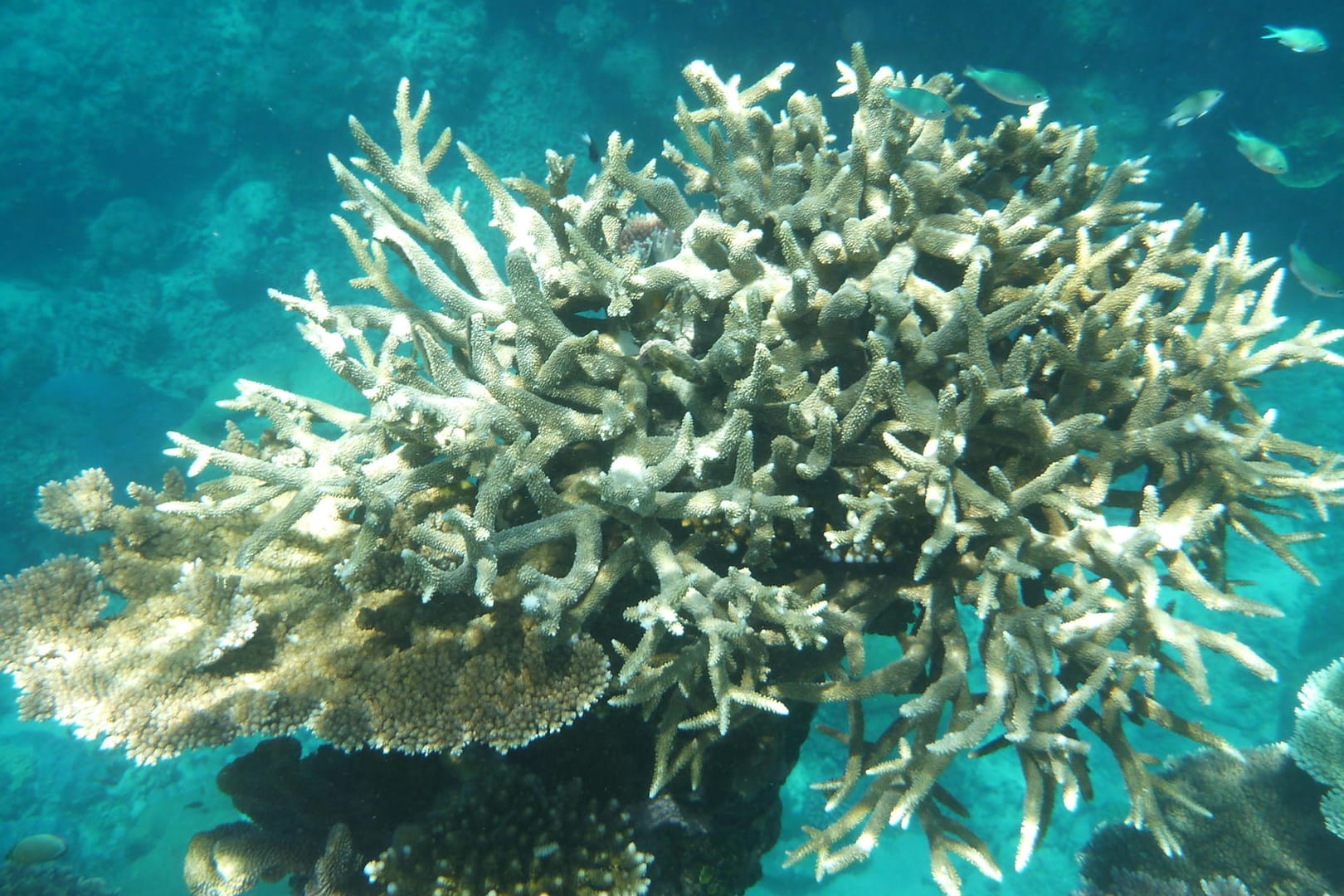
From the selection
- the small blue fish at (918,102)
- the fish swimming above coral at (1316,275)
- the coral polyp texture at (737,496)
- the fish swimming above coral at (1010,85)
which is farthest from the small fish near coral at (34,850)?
the fish swimming above coral at (1316,275)

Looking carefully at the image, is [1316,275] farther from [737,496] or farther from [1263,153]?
[737,496]

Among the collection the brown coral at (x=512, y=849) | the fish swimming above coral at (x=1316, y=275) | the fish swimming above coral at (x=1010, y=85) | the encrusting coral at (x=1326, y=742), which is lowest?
the encrusting coral at (x=1326, y=742)

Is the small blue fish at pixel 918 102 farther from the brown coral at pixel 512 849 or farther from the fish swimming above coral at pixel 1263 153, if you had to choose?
the fish swimming above coral at pixel 1263 153

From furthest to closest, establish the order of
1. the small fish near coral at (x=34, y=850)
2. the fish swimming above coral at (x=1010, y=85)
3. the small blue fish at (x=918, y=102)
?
1. the small fish near coral at (x=34, y=850)
2. the fish swimming above coral at (x=1010, y=85)
3. the small blue fish at (x=918, y=102)

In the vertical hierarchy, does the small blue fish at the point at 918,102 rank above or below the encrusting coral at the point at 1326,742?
above

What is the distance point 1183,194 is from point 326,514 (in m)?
14.6

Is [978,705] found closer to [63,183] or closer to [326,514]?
[326,514]

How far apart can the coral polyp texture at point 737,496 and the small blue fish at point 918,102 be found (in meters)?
0.07

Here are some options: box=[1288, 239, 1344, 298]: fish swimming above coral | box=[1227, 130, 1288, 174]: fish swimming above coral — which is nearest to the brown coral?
box=[1288, 239, 1344, 298]: fish swimming above coral

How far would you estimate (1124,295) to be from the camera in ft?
9.87

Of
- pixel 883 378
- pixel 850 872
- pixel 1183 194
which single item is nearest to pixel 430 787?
pixel 883 378

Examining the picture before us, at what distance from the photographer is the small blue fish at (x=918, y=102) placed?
3.14 metres

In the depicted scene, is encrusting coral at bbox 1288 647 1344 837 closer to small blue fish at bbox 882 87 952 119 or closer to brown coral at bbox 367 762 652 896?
brown coral at bbox 367 762 652 896

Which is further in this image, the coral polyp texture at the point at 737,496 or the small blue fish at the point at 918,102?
the small blue fish at the point at 918,102
